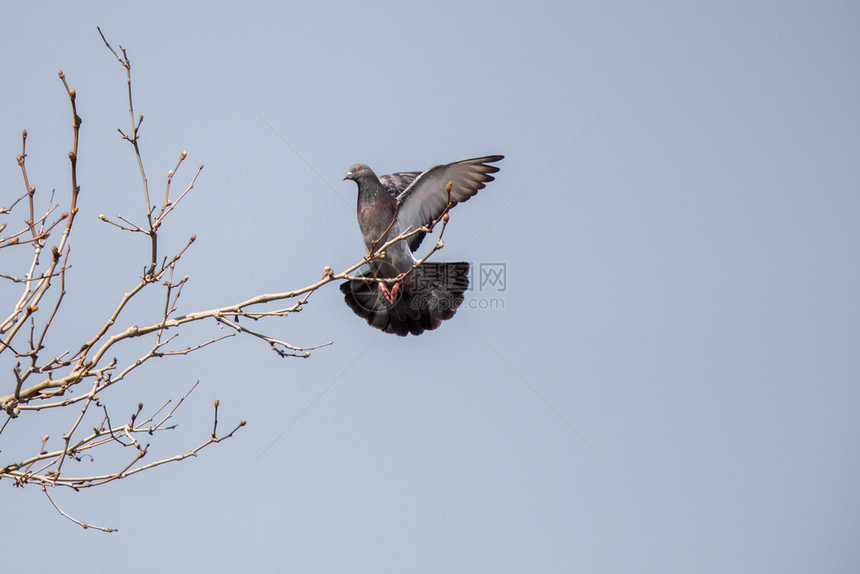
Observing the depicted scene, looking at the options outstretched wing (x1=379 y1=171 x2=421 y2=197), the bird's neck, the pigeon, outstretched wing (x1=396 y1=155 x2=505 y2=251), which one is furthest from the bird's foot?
outstretched wing (x1=379 y1=171 x2=421 y2=197)

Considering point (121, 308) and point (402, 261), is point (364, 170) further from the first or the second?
point (121, 308)

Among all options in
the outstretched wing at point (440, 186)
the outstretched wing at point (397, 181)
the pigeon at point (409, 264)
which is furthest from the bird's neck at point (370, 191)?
the outstretched wing at point (397, 181)

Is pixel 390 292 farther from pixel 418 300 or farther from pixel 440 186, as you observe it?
pixel 440 186

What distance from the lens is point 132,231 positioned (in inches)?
155

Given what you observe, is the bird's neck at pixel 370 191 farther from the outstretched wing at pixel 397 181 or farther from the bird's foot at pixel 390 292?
the bird's foot at pixel 390 292

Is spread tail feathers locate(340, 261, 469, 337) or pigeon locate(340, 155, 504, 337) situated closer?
pigeon locate(340, 155, 504, 337)

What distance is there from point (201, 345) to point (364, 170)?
3525mm

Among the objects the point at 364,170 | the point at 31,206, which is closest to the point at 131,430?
the point at 31,206

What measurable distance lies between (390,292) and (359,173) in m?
1.25

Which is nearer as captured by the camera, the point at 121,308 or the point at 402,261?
the point at 121,308

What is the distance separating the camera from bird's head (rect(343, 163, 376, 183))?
7289mm

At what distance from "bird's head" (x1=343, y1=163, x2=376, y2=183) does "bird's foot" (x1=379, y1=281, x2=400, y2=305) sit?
111cm

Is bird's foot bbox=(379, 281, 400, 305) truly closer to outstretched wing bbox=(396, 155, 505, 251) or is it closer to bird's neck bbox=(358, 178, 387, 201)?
outstretched wing bbox=(396, 155, 505, 251)

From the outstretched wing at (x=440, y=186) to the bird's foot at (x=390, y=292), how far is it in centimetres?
63
